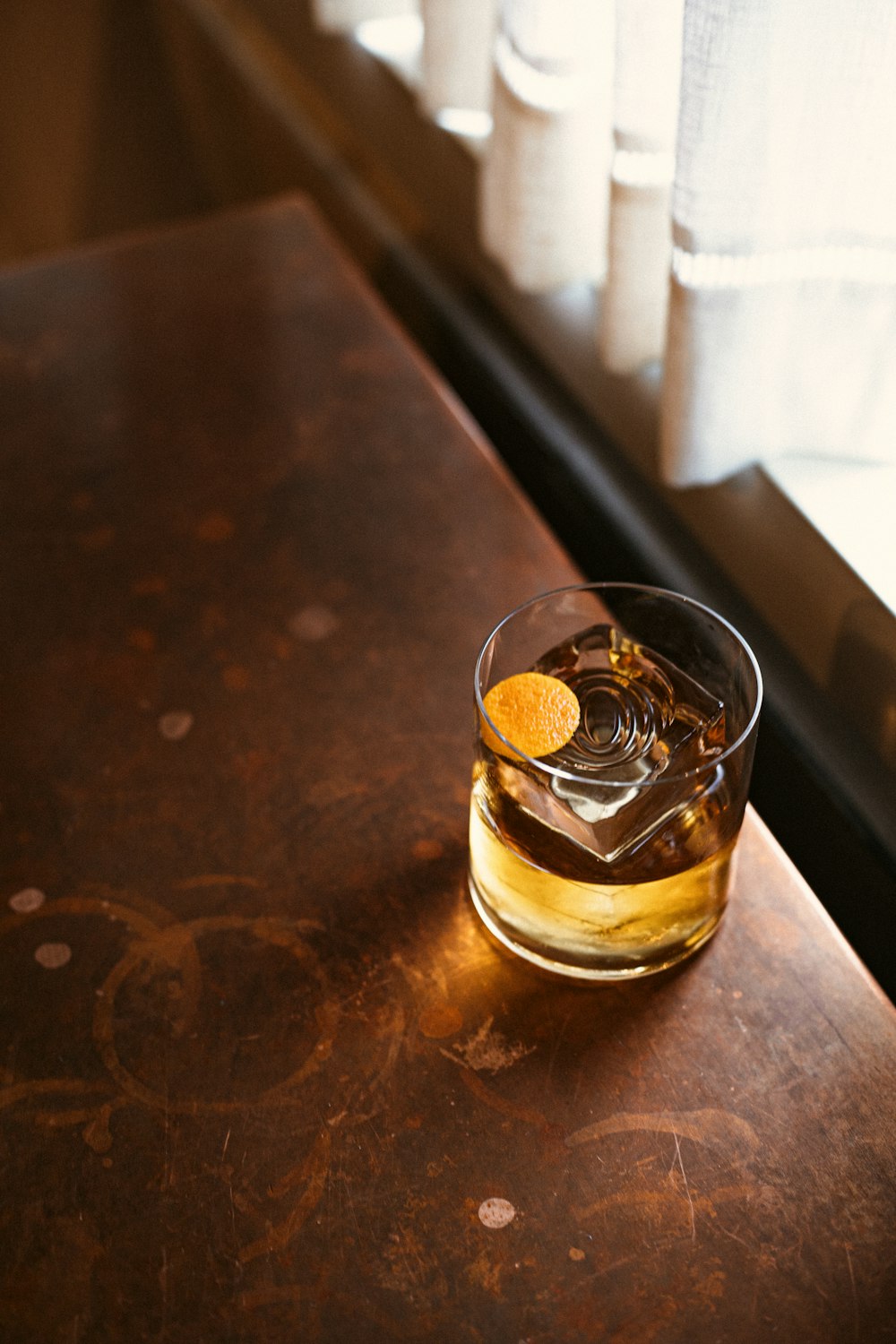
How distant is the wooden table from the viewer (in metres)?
0.39

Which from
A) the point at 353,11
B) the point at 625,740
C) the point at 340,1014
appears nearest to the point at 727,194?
the point at 625,740

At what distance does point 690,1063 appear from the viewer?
1.47 feet

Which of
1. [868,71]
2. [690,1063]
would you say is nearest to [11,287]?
[868,71]

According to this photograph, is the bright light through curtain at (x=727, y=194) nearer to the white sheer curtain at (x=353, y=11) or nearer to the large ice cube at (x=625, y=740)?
the large ice cube at (x=625, y=740)

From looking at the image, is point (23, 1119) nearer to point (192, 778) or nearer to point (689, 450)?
point (192, 778)

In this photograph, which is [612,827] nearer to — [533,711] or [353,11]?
[533,711]

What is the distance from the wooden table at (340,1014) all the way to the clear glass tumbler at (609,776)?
0.11ft

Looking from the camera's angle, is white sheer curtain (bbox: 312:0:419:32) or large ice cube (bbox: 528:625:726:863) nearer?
large ice cube (bbox: 528:625:726:863)

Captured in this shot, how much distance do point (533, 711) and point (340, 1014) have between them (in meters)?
0.15

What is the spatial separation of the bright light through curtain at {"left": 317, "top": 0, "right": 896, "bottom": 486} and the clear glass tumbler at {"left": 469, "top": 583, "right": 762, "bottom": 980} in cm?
21

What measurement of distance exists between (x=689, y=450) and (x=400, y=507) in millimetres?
174

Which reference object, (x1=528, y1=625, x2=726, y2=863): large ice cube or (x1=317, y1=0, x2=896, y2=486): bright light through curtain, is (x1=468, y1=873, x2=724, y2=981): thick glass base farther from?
(x1=317, y1=0, x2=896, y2=486): bright light through curtain

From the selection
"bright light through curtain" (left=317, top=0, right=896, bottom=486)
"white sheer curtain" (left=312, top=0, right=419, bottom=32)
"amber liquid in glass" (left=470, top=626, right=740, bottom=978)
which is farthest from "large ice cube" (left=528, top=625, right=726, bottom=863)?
"white sheer curtain" (left=312, top=0, right=419, bottom=32)

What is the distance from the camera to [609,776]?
18.1 inches
